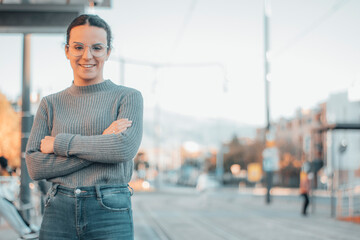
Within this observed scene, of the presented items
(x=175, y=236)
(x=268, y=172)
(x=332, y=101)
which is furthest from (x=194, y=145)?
(x=175, y=236)

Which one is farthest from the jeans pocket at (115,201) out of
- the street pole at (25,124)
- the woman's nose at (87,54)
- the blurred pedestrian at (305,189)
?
the blurred pedestrian at (305,189)

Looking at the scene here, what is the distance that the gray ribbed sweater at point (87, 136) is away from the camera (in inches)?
94.5

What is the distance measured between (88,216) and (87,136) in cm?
36

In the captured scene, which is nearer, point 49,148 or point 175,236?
point 49,148

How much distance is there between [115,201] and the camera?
2.36 meters

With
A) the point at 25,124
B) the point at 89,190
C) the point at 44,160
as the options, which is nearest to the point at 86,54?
the point at 44,160

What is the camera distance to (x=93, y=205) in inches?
91.7

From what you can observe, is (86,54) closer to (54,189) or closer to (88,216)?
(54,189)

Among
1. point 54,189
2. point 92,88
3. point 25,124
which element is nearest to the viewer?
point 54,189

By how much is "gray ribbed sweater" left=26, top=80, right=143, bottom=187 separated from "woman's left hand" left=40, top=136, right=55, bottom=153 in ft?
0.08

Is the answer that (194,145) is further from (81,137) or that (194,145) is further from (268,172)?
(81,137)

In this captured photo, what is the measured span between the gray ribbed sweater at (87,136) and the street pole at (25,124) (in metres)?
4.91

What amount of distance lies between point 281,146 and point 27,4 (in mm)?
67228

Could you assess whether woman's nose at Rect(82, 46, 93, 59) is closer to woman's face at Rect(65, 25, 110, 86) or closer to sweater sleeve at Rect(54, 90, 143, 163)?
woman's face at Rect(65, 25, 110, 86)
